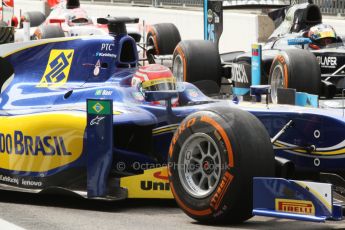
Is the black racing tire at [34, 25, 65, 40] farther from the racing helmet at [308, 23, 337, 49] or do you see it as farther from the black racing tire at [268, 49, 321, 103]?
the black racing tire at [268, 49, 321, 103]

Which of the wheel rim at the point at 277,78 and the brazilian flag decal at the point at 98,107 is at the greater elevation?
the brazilian flag decal at the point at 98,107

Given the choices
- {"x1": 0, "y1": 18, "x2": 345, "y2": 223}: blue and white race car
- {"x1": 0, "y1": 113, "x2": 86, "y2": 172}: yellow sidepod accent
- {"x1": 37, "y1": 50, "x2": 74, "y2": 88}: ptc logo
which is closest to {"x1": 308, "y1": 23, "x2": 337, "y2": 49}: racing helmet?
{"x1": 0, "y1": 18, "x2": 345, "y2": 223}: blue and white race car

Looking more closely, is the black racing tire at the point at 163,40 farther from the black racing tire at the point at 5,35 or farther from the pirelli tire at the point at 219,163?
the pirelli tire at the point at 219,163

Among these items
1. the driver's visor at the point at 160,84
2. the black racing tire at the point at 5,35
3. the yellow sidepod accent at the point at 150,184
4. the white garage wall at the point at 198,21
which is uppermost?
the driver's visor at the point at 160,84

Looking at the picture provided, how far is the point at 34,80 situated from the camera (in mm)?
10633

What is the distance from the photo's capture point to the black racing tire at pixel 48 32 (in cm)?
2205

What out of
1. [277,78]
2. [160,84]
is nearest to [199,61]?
[277,78]

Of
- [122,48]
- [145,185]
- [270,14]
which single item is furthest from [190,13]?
[145,185]

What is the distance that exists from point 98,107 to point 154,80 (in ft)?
3.07

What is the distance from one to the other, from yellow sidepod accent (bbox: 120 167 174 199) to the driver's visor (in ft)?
3.56

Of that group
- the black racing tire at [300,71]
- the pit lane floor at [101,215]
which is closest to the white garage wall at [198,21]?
the black racing tire at [300,71]

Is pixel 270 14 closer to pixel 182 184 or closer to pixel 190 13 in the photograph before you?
pixel 190 13

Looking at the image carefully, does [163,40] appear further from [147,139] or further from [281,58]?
[147,139]

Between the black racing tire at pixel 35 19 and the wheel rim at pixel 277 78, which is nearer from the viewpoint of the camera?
the wheel rim at pixel 277 78
